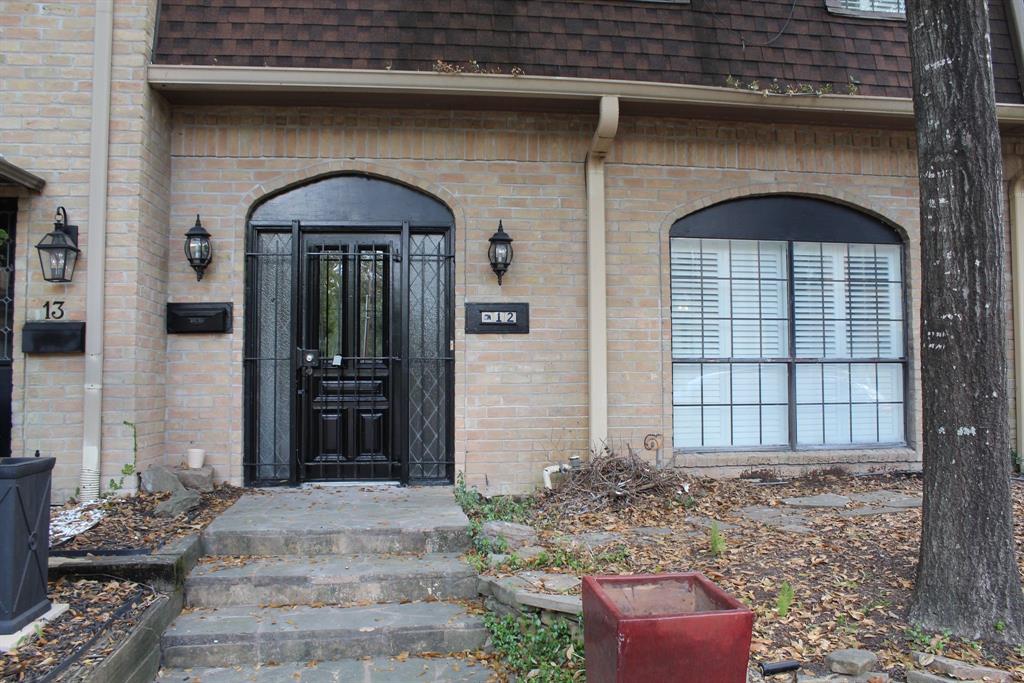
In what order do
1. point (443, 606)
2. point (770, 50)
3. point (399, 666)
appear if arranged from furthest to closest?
point (770, 50), point (443, 606), point (399, 666)

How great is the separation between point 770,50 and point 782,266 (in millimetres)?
1914

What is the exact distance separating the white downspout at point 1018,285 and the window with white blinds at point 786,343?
1.02 metres

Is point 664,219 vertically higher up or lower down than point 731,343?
higher up

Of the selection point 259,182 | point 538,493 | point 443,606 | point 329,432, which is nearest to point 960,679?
point 443,606

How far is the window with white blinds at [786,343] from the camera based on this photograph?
241 inches

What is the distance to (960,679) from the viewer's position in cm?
272

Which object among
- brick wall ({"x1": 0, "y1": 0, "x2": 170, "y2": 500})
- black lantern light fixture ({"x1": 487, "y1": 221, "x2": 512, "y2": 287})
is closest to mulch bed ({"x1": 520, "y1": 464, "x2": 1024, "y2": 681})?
black lantern light fixture ({"x1": 487, "y1": 221, "x2": 512, "y2": 287})

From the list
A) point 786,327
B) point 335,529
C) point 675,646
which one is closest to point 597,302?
point 786,327

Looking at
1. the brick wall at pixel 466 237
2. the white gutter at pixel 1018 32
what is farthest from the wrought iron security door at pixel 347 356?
the white gutter at pixel 1018 32

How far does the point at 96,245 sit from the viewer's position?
499cm

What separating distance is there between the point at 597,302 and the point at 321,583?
3.08m

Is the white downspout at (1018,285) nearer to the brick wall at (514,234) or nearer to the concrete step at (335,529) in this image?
the brick wall at (514,234)

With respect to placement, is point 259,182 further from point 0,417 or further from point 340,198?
point 0,417

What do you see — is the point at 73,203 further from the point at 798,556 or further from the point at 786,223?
the point at 786,223
